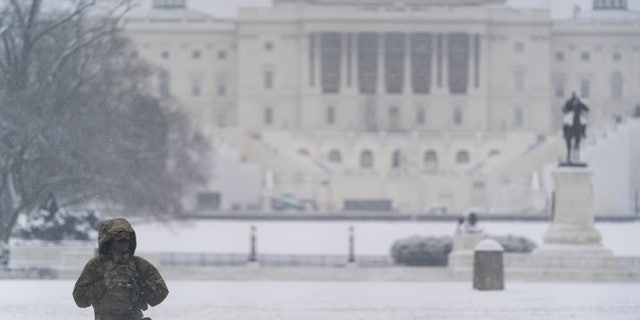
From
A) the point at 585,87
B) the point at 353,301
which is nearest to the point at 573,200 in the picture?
the point at 353,301

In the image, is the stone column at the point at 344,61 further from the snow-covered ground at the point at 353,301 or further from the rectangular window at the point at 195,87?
the snow-covered ground at the point at 353,301

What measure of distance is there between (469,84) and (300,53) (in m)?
12.8

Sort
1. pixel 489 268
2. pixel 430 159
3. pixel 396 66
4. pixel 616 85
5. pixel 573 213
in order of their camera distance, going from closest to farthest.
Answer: pixel 489 268, pixel 573 213, pixel 430 159, pixel 396 66, pixel 616 85

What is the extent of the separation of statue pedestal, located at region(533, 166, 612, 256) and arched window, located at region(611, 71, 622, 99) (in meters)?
98.8

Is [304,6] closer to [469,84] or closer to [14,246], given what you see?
[469,84]

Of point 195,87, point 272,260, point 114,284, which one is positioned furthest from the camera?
point 195,87

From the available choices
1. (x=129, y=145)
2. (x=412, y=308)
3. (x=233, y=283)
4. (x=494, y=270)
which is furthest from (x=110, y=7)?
(x=412, y=308)

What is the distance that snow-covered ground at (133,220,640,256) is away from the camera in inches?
2080

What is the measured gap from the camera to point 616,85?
443ft

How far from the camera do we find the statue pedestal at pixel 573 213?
36.8 metres

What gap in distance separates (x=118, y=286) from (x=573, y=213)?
24.6 m

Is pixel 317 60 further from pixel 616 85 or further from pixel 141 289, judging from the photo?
pixel 141 289

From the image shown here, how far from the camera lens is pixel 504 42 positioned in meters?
132

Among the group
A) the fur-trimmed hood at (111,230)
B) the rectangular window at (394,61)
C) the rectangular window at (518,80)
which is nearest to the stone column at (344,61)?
the rectangular window at (394,61)
